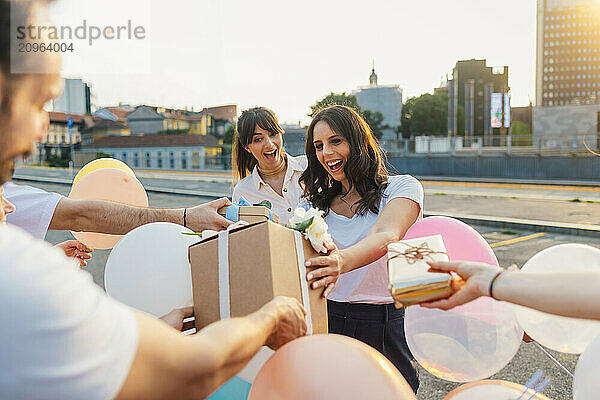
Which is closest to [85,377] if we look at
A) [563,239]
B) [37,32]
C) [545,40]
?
[37,32]

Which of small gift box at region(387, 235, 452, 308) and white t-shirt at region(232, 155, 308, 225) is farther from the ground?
white t-shirt at region(232, 155, 308, 225)

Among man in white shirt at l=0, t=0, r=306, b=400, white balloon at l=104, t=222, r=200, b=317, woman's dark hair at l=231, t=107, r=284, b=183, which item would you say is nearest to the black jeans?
white balloon at l=104, t=222, r=200, b=317

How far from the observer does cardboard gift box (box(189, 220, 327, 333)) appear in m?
1.40

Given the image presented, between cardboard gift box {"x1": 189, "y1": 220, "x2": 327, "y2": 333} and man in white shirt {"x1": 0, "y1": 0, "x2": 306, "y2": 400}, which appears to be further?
cardboard gift box {"x1": 189, "y1": 220, "x2": 327, "y2": 333}

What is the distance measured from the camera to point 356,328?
86.4 inches

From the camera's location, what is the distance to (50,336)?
2.56 ft

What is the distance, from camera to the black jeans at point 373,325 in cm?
219

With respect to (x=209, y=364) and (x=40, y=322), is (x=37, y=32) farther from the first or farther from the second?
(x=209, y=364)

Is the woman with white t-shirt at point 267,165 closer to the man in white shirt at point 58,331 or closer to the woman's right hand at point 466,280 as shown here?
the woman's right hand at point 466,280

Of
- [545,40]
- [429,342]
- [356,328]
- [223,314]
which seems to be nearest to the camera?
[223,314]

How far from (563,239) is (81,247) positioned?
798 cm

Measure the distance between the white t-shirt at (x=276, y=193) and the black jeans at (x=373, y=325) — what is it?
1.31m

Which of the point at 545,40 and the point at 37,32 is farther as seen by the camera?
the point at 545,40

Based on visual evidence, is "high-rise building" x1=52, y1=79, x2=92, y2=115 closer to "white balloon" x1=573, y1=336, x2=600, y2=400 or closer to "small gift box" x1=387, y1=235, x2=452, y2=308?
"small gift box" x1=387, y1=235, x2=452, y2=308
